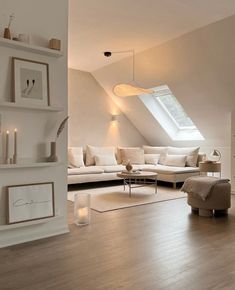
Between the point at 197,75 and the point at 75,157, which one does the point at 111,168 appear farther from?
the point at 197,75

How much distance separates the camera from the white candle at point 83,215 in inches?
139

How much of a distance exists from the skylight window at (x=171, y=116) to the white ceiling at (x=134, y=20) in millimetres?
1889

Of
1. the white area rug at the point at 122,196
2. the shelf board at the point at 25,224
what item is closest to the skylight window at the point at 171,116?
the white area rug at the point at 122,196

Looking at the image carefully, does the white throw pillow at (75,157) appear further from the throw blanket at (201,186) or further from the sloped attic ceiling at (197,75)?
the throw blanket at (201,186)

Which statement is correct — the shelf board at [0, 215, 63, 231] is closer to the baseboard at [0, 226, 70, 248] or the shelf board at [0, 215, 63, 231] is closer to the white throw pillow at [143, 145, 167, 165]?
the baseboard at [0, 226, 70, 248]

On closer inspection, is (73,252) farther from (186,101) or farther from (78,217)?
(186,101)

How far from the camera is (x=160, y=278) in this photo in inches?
83.5

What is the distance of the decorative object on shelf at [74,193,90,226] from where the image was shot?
3553mm

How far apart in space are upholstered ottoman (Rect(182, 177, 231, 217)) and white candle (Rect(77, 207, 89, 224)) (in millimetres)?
1489

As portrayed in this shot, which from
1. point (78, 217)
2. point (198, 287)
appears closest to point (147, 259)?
point (198, 287)

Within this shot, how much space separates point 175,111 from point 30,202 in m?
5.34

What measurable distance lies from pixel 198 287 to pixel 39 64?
2.52 m

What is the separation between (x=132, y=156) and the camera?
7320 mm

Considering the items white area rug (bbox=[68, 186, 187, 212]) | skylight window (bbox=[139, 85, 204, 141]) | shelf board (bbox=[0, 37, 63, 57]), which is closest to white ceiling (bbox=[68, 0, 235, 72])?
shelf board (bbox=[0, 37, 63, 57])
